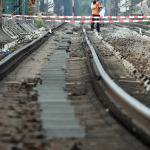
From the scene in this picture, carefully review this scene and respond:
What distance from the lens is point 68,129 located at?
375 centimetres

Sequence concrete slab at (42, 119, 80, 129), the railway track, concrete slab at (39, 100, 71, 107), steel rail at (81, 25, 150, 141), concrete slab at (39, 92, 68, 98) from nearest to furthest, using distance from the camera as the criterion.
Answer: the railway track → steel rail at (81, 25, 150, 141) → concrete slab at (42, 119, 80, 129) → concrete slab at (39, 100, 71, 107) → concrete slab at (39, 92, 68, 98)

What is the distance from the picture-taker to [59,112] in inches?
173

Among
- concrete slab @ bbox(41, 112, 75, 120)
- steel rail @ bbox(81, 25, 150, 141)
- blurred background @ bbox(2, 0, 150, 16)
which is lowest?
concrete slab @ bbox(41, 112, 75, 120)

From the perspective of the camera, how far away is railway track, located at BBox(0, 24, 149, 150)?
11.2 ft

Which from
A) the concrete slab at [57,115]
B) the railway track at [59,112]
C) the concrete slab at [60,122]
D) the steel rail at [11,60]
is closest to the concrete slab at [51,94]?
the railway track at [59,112]

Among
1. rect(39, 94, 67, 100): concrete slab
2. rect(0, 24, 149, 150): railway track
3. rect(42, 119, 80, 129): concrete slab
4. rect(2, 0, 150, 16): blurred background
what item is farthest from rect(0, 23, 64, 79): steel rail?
rect(2, 0, 150, 16): blurred background

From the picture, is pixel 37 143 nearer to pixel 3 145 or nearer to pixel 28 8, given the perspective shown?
pixel 3 145

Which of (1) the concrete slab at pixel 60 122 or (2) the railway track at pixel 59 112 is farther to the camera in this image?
(1) the concrete slab at pixel 60 122

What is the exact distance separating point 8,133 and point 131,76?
151 inches

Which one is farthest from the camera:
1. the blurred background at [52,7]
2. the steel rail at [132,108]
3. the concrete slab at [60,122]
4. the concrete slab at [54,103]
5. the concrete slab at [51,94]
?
the blurred background at [52,7]

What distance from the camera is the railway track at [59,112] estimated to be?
342 centimetres

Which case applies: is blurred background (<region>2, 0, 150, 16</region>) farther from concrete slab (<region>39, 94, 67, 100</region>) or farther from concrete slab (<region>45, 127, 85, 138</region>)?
concrete slab (<region>45, 127, 85, 138</region>)

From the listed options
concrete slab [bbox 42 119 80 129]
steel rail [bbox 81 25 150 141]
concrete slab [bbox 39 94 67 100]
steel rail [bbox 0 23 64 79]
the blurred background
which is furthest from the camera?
the blurred background

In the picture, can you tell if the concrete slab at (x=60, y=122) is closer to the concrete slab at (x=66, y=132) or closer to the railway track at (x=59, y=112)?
the railway track at (x=59, y=112)
